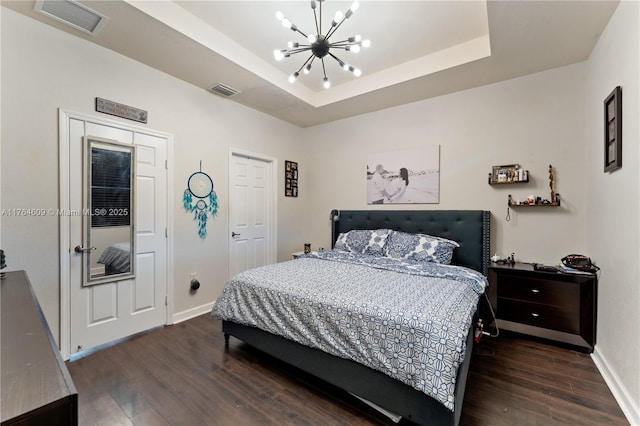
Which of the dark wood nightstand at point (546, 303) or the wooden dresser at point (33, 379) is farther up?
the wooden dresser at point (33, 379)

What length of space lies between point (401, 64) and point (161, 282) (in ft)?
11.8

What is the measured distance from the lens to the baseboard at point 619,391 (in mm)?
1621

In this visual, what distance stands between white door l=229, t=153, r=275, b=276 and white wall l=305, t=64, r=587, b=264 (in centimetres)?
177

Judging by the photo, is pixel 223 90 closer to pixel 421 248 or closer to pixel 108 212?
pixel 108 212

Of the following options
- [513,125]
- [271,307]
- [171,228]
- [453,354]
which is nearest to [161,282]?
[171,228]

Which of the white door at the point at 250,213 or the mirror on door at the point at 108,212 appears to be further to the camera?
the white door at the point at 250,213

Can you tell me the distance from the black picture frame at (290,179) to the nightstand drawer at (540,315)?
10.3 ft

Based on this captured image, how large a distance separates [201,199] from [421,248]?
263 centimetres

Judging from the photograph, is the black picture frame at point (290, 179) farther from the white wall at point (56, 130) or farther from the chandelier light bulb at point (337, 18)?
the chandelier light bulb at point (337, 18)

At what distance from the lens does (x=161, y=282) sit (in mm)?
3029

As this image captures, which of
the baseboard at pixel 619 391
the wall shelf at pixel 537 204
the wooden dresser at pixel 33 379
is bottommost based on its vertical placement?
the baseboard at pixel 619 391

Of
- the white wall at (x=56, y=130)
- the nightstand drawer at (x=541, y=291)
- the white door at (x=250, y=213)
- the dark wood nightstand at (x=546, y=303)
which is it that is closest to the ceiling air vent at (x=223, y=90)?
the white wall at (x=56, y=130)

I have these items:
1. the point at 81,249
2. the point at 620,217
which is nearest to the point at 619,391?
the point at 620,217

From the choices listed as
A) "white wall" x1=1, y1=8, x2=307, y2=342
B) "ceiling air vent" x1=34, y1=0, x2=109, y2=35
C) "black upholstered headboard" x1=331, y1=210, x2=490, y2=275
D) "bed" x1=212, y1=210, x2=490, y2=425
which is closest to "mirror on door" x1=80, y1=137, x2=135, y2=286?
"white wall" x1=1, y1=8, x2=307, y2=342
